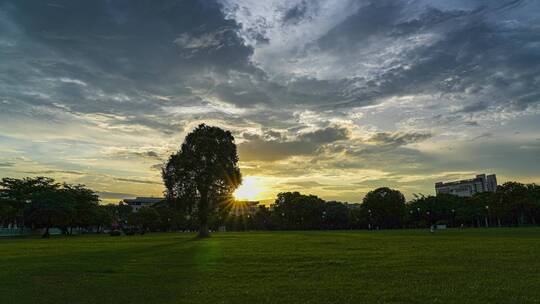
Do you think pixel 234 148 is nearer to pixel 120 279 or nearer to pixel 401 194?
pixel 120 279

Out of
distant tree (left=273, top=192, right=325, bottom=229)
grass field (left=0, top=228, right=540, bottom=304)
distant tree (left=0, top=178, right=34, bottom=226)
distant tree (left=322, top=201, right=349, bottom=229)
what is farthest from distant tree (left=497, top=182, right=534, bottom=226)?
distant tree (left=0, top=178, right=34, bottom=226)

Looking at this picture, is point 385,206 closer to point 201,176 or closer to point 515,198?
point 515,198

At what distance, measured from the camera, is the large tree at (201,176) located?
6297 centimetres

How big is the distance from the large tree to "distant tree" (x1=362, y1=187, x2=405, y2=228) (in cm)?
7873

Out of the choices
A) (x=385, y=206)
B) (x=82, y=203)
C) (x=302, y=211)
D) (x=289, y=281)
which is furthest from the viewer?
(x=302, y=211)

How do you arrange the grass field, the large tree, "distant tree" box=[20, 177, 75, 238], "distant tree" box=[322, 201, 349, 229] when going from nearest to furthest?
the grass field, the large tree, "distant tree" box=[20, 177, 75, 238], "distant tree" box=[322, 201, 349, 229]

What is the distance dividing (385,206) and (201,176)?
8481cm

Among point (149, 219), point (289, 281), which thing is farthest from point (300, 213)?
point (289, 281)

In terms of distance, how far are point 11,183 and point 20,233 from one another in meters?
21.0

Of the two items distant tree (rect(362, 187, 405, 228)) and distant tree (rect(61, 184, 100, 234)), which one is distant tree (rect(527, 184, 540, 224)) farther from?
distant tree (rect(61, 184, 100, 234))

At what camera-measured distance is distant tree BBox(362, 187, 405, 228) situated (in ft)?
438

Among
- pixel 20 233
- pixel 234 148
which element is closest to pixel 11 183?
pixel 20 233

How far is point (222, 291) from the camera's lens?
13.5 metres

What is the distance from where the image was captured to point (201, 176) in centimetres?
6288
